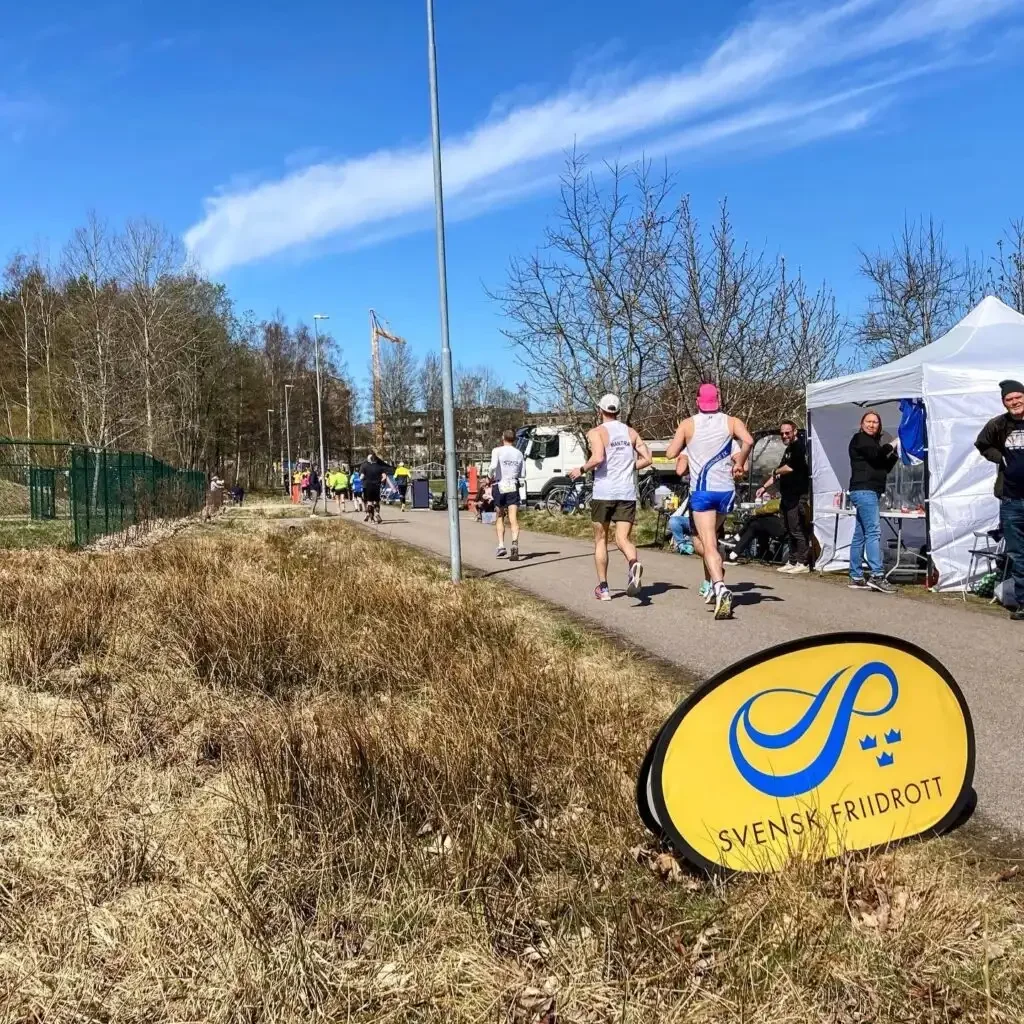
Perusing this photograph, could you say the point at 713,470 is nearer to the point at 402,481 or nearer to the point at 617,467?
the point at 617,467

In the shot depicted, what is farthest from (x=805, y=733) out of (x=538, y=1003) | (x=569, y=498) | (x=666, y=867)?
(x=569, y=498)

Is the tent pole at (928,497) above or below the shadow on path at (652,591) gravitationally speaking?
above

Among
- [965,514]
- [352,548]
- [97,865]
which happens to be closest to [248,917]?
[97,865]

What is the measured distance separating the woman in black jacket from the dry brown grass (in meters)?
5.33

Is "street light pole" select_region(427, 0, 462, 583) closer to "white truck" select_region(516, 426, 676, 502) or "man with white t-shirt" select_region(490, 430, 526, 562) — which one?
"man with white t-shirt" select_region(490, 430, 526, 562)

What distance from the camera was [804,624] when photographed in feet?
23.4

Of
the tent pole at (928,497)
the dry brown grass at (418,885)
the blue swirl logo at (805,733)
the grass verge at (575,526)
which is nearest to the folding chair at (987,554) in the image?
the tent pole at (928,497)

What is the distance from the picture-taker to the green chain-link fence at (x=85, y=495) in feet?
53.2

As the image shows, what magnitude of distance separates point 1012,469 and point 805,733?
571 cm

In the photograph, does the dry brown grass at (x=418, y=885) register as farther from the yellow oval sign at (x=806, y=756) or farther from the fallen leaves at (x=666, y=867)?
the yellow oval sign at (x=806, y=756)

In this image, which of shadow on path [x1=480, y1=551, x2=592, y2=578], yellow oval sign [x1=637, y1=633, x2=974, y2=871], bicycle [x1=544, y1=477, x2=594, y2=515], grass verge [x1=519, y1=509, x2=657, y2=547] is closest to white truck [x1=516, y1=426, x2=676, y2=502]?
bicycle [x1=544, y1=477, x2=594, y2=515]

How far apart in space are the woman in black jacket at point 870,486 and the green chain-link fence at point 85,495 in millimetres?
12735

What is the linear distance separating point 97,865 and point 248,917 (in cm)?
72

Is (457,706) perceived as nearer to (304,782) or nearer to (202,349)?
(304,782)
